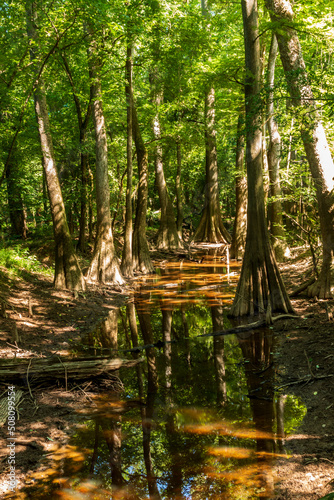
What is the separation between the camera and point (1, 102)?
9.00 m

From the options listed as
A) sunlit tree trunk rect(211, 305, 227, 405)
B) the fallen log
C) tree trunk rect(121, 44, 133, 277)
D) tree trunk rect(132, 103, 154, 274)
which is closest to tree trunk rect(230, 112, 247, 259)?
tree trunk rect(132, 103, 154, 274)

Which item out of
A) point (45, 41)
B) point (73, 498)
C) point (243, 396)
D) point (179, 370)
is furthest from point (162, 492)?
point (45, 41)

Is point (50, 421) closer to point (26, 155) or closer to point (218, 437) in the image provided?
point (218, 437)

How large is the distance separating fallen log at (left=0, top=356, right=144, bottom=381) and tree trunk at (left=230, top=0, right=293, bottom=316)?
3.88 m

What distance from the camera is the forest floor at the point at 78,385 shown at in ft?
12.1

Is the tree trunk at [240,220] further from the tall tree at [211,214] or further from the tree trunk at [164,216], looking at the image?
the tree trunk at [164,216]

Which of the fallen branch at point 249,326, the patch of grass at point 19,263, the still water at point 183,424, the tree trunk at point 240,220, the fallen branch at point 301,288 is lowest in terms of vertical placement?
the still water at point 183,424

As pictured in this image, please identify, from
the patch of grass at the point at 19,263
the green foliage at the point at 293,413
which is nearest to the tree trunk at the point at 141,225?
the patch of grass at the point at 19,263

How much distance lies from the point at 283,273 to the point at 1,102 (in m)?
9.53

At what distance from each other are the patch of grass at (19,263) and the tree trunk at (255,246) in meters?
6.40

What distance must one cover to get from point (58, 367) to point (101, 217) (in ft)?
28.6

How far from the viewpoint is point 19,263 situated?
1245 centimetres

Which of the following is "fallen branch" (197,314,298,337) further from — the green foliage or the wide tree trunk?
the green foliage

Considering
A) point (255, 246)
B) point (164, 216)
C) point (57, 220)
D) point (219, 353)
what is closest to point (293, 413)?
point (219, 353)
